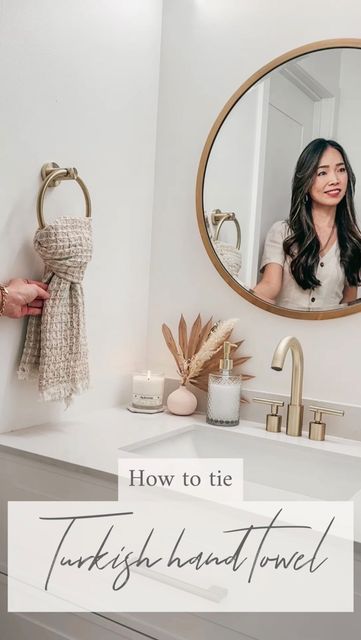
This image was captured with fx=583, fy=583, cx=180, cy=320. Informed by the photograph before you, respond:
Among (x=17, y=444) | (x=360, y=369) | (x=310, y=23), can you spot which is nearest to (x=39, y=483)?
(x=17, y=444)

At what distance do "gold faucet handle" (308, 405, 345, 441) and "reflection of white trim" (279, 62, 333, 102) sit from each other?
2.33 ft

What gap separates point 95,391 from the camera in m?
1.48

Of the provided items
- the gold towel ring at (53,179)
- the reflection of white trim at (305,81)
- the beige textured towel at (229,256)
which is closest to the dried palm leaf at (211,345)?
the beige textured towel at (229,256)

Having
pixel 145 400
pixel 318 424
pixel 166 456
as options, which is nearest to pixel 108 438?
pixel 166 456

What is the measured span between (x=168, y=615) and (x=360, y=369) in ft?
2.24

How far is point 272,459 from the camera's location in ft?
Answer: 4.25

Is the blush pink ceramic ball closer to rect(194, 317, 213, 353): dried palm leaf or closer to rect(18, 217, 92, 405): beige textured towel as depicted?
rect(194, 317, 213, 353): dried palm leaf

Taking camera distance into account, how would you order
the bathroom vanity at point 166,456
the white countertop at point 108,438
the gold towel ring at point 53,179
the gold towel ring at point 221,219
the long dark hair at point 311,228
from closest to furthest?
1. the bathroom vanity at point 166,456
2. the white countertop at point 108,438
3. the gold towel ring at point 53,179
4. the long dark hair at point 311,228
5. the gold towel ring at point 221,219

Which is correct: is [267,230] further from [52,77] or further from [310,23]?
[52,77]

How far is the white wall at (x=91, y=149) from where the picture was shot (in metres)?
1.19

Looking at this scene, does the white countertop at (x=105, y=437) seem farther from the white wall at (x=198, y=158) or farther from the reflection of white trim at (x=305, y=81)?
the reflection of white trim at (x=305, y=81)

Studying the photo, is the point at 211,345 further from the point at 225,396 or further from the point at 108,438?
the point at 108,438

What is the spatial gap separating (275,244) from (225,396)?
389mm

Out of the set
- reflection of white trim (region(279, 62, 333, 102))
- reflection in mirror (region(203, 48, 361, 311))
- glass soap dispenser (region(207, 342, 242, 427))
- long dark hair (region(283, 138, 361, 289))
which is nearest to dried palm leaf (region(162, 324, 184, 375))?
glass soap dispenser (region(207, 342, 242, 427))
